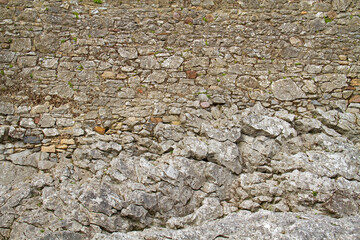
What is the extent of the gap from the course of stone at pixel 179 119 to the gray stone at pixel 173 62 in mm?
28

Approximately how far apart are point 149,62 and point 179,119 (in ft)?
4.07

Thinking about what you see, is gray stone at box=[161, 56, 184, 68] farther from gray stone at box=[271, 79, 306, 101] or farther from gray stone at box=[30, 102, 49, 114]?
gray stone at box=[30, 102, 49, 114]

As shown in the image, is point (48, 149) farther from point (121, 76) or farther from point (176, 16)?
point (176, 16)

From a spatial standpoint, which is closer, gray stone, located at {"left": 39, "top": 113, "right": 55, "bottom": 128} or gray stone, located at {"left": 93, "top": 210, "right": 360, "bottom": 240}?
gray stone, located at {"left": 93, "top": 210, "right": 360, "bottom": 240}

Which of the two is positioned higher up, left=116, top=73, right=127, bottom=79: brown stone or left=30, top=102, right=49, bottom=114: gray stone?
left=116, top=73, right=127, bottom=79: brown stone

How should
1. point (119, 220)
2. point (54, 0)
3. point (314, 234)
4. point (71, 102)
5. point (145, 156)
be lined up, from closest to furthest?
point (314, 234) < point (119, 220) < point (145, 156) < point (71, 102) < point (54, 0)

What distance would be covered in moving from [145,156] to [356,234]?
3.11m

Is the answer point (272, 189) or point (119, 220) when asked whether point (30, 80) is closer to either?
point (119, 220)

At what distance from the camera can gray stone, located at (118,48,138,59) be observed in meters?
5.90

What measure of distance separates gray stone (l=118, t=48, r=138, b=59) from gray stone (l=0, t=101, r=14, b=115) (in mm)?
2103

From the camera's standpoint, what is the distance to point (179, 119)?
558 cm

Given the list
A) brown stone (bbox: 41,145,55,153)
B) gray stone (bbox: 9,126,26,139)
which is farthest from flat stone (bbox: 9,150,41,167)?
gray stone (bbox: 9,126,26,139)

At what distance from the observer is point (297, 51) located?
6078 mm

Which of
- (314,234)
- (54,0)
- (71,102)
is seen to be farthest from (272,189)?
(54,0)
